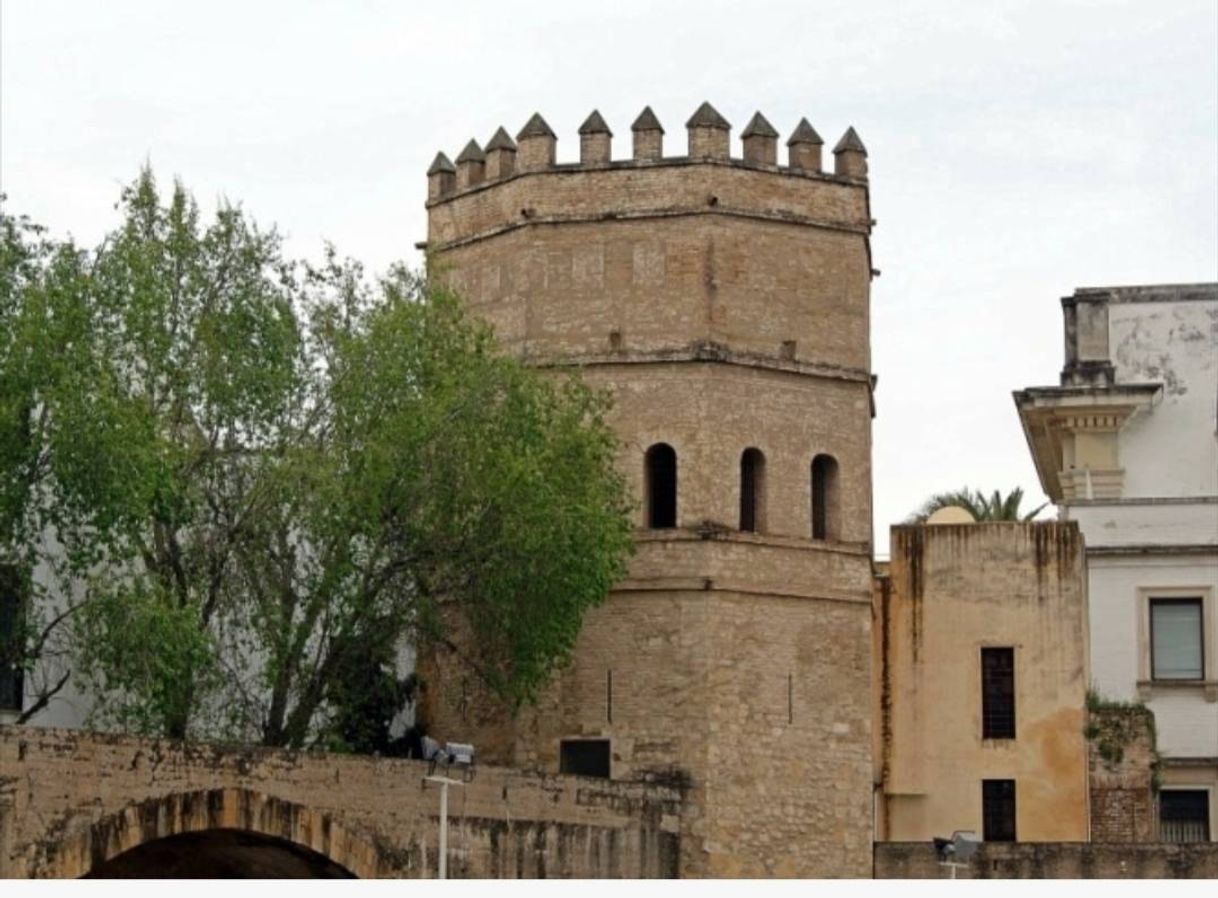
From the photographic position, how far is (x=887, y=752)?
42.2m

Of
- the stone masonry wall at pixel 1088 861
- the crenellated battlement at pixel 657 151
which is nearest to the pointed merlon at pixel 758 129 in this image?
the crenellated battlement at pixel 657 151

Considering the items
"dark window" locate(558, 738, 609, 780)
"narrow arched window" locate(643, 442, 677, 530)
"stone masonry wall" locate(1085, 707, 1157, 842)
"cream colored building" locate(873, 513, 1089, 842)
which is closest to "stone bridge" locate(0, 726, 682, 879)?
"dark window" locate(558, 738, 609, 780)

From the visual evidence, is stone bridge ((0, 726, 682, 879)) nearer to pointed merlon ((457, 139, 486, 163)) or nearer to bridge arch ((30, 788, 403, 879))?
bridge arch ((30, 788, 403, 879))

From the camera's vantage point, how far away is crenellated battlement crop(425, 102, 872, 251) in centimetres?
4009

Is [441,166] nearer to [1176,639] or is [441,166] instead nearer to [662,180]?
[662,180]

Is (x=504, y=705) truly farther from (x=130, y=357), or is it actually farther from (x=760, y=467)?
(x=130, y=357)

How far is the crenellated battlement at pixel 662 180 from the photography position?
40.1 metres

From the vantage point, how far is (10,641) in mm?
34688

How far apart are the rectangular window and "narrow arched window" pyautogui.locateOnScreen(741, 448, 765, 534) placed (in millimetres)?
6744

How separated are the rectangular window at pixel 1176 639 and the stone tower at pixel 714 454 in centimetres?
511

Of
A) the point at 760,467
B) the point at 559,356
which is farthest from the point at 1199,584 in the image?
the point at 559,356

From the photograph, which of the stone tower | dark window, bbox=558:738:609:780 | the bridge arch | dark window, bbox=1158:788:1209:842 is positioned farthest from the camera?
dark window, bbox=1158:788:1209:842

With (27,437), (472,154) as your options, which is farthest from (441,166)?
(27,437)

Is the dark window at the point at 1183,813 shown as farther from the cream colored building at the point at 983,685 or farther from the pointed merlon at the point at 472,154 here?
the pointed merlon at the point at 472,154
